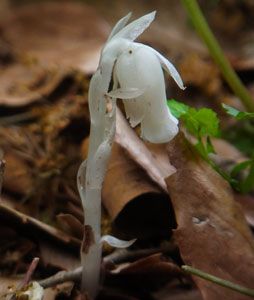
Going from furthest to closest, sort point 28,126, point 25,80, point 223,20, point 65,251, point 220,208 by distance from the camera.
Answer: point 223,20 < point 25,80 < point 28,126 < point 65,251 < point 220,208

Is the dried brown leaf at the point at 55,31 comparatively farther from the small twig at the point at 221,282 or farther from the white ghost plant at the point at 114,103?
the small twig at the point at 221,282

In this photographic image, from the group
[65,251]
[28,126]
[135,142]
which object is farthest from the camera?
[28,126]

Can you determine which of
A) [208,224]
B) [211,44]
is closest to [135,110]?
[208,224]

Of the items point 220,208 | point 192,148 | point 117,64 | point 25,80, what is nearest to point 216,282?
point 220,208

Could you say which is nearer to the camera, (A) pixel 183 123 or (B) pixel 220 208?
(B) pixel 220 208

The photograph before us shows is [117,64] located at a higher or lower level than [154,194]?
higher

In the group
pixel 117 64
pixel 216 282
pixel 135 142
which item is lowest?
pixel 216 282

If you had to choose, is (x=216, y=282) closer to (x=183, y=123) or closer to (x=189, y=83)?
(x=183, y=123)
